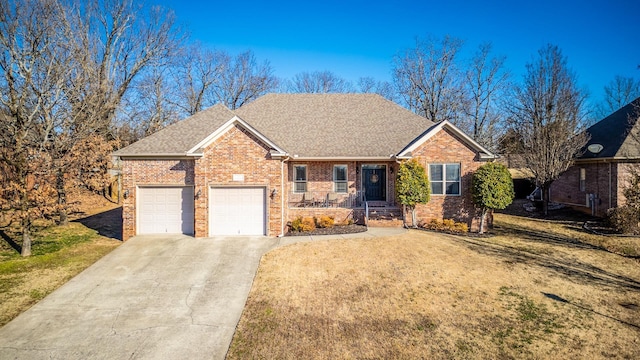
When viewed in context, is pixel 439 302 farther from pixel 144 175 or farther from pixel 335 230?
pixel 144 175

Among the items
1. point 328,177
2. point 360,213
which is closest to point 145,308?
point 360,213

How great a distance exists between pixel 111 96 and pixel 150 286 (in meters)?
19.2

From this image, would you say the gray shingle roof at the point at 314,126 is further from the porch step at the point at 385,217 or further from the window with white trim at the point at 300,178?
the porch step at the point at 385,217

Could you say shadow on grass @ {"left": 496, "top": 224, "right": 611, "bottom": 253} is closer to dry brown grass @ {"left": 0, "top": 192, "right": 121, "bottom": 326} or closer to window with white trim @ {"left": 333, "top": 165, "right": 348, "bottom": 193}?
window with white trim @ {"left": 333, "top": 165, "right": 348, "bottom": 193}

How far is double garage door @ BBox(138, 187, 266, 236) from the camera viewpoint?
1420cm

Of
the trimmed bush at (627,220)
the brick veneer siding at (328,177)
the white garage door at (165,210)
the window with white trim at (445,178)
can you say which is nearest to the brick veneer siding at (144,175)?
the white garage door at (165,210)

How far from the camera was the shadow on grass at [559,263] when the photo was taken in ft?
33.8

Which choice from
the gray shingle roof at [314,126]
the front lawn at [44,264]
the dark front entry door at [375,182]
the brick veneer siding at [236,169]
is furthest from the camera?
the dark front entry door at [375,182]

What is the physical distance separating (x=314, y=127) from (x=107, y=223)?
12936 millimetres

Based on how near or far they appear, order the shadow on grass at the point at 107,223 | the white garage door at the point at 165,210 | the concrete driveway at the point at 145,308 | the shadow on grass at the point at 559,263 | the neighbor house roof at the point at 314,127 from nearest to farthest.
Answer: the concrete driveway at the point at 145,308 < the shadow on grass at the point at 559,263 < the white garage door at the point at 165,210 < the neighbor house roof at the point at 314,127 < the shadow on grass at the point at 107,223

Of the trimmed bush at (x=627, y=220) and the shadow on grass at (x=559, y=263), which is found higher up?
the trimmed bush at (x=627, y=220)

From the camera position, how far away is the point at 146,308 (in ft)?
28.5

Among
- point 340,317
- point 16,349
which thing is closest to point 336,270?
point 340,317

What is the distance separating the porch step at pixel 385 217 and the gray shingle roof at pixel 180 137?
8590mm
